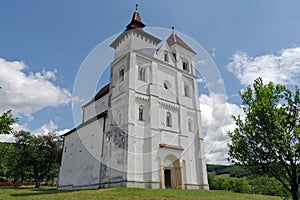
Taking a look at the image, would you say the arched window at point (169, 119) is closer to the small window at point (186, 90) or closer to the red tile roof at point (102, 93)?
the small window at point (186, 90)

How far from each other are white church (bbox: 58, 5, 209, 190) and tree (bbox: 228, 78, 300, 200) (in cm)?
1198

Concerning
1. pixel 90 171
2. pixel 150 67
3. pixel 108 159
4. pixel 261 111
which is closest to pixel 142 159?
pixel 108 159

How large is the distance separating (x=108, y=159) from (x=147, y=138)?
479 centimetres

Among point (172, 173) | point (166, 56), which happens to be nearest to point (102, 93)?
point (166, 56)

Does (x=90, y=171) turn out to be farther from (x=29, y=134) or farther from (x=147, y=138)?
(x=29, y=134)

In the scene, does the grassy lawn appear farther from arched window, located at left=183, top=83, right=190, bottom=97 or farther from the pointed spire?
the pointed spire

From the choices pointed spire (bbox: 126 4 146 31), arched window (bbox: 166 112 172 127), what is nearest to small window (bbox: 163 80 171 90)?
arched window (bbox: 166 112 172 127)

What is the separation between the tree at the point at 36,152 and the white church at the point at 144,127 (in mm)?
14231

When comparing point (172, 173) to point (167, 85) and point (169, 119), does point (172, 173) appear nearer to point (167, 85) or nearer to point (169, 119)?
point (169, 119)

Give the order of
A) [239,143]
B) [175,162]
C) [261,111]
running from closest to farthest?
1. [261,111]
2. [239,143]
3. [175,162]

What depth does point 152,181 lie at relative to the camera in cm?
2223

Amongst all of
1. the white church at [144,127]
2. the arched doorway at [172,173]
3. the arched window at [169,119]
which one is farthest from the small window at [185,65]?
the arched doorway at [172,173]

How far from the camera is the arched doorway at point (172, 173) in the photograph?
24516mm

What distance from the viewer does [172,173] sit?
25172mm
